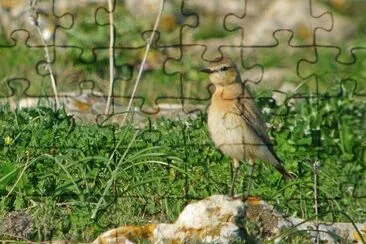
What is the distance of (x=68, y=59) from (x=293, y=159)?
3.92 m

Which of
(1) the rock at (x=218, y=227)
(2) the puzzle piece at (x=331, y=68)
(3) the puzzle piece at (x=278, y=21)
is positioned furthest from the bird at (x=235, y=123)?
(3) the puzzle piece at (x=278, y=21)

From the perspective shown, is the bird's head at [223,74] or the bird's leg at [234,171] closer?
the bird's leg at [234,171]

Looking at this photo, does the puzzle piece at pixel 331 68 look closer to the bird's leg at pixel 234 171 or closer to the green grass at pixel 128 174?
the green grass at pixel 128 174

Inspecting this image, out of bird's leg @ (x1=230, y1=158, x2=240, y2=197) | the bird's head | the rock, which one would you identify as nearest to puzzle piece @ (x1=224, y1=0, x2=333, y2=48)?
bird's leg @ (x1=230, y1=158, x2=240, y2=197)

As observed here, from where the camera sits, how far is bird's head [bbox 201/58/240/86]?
8.26 meters

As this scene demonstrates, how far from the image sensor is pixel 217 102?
8062mm
